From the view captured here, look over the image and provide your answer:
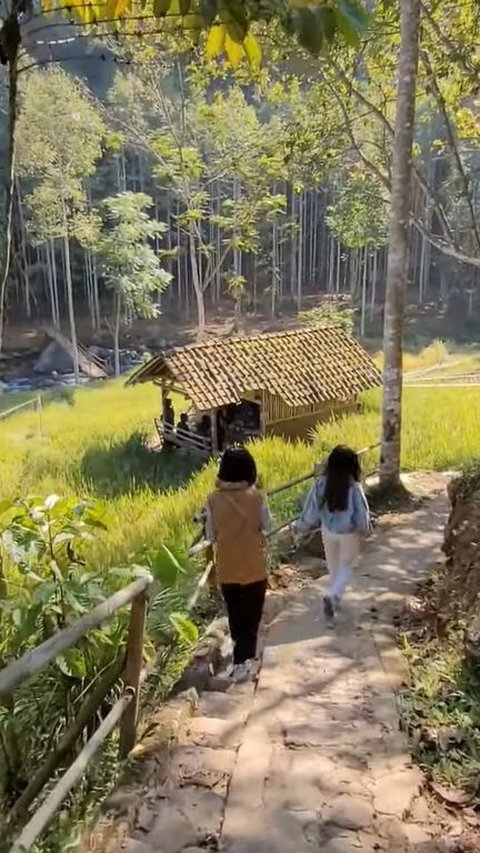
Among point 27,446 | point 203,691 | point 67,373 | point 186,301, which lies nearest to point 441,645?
point 203,691

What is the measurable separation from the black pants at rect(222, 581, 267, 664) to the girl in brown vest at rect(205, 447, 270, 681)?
2cm

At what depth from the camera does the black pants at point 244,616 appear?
430cm

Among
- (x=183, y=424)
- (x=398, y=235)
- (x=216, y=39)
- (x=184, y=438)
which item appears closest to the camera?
(x=216, y=39)

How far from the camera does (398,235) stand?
28.1 feet

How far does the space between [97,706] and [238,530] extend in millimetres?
1452

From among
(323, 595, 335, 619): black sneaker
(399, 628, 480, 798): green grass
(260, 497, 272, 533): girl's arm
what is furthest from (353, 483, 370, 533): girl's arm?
(260, 497, 272, 533): girl's arm

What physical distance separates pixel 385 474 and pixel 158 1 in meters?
8.09

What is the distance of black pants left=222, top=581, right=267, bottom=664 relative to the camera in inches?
169

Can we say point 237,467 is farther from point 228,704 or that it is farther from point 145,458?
point 145,458

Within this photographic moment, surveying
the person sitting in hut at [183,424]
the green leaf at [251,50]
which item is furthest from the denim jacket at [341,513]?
the person sitting in hut at [183,424]

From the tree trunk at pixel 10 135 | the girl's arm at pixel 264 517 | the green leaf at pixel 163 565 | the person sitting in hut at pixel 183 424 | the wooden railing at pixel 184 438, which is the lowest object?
the wooden railing at pixel 184 438

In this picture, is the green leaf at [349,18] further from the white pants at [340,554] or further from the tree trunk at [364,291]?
the tree trunk at [364,291]

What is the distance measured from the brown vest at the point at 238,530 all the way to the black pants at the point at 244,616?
115 mm

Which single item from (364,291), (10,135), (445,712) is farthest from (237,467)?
(364,291)
